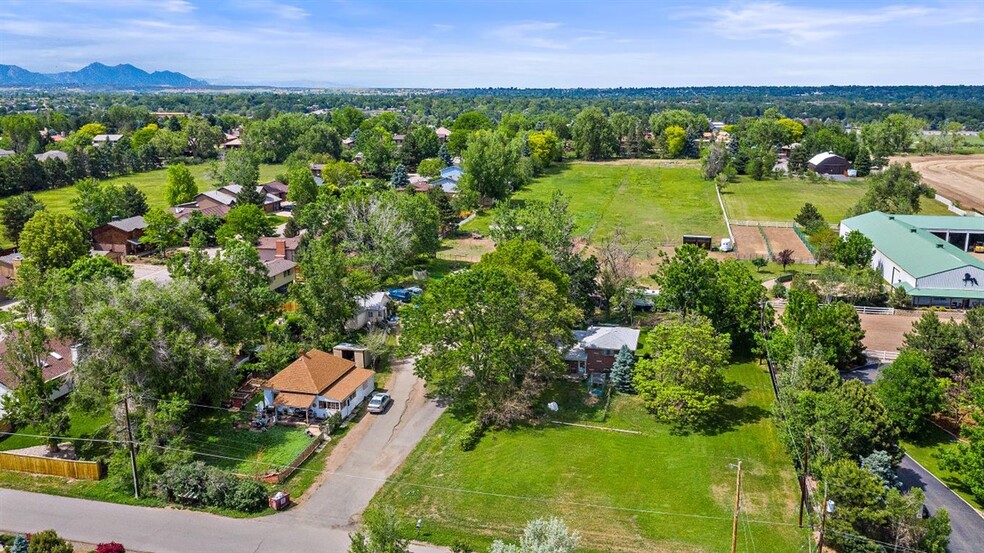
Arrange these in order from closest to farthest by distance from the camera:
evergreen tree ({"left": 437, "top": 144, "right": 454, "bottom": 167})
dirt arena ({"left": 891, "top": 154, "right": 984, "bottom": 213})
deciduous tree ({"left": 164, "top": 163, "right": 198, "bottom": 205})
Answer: deciduous tree ({"left": 164, "top": 163, "right": 198, "bottom": 205})
dirt arena ({"left": 891, "top": 154, "right": 984, "bottom": 213})
evergreen tree ({"left": 437, "top": 144, "right": 454, "bottom": 167})

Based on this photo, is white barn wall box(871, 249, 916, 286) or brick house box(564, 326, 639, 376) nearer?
brick house box(564, 326, 639, 376)

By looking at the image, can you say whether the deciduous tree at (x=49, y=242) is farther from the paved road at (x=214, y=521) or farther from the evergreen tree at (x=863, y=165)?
the evergreen tree at (x=863, y=165)

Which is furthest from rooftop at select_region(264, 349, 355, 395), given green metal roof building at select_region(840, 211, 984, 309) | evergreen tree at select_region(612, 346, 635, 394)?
green metal roof building at select_region(840, 211, 984, 309)

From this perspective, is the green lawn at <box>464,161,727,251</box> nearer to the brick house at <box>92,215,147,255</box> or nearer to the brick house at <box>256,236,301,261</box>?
the brick house at <box>256,236,301,261</box>

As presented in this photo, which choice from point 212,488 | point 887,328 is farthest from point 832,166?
point 212,488

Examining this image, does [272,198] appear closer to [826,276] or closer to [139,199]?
[139,199]

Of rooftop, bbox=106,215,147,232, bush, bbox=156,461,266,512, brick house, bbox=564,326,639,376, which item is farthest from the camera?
rooftop, bbox=106,215,147,232

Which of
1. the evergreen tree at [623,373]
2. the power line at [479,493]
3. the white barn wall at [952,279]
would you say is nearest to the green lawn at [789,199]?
the white barn wall at [952,279]

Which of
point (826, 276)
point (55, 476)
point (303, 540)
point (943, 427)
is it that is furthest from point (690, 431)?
point (55, 476)
